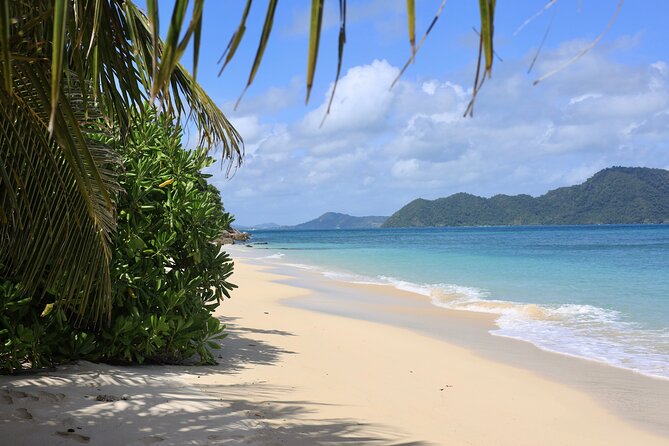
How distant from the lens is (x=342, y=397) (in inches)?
182

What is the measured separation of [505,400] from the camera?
16.6ft

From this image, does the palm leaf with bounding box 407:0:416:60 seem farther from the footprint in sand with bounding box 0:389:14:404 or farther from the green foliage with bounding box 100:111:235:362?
the green foliage with bounding box 100:111:235:362

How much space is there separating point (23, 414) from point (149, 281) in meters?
1.57

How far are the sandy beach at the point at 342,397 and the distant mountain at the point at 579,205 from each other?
10763cm

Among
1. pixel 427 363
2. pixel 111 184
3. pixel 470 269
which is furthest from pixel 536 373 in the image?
pixel 470 269

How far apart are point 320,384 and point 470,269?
18.8 m

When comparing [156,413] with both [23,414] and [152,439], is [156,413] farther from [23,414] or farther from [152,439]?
[23,414]

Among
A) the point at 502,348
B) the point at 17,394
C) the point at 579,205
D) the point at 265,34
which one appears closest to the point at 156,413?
the point at 17,394

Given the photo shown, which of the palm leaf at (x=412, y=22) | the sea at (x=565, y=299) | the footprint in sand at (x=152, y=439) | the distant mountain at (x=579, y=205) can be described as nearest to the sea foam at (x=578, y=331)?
the sea at (x=565, y=299)

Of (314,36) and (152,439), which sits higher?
(314,36)

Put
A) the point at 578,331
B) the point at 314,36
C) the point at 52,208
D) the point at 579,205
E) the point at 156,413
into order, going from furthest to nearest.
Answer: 1. the point at 579,205
2. the point at 578,331
3. the point at 156,413
4. the point at 52,208
5. the point at 314,36

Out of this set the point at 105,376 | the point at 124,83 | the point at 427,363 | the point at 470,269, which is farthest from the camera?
the point at 470,269

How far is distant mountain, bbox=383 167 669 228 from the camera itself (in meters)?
105

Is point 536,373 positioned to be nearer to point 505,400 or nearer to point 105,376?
point 505,400
